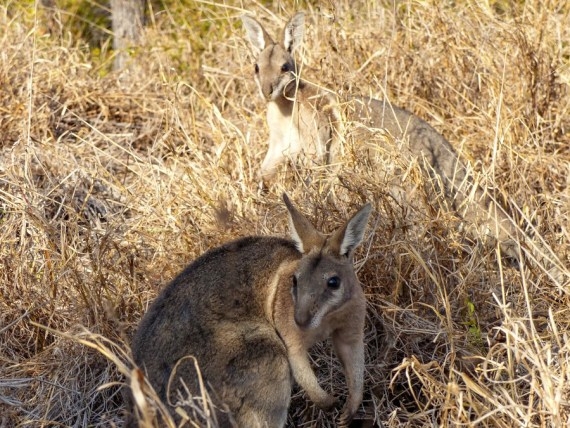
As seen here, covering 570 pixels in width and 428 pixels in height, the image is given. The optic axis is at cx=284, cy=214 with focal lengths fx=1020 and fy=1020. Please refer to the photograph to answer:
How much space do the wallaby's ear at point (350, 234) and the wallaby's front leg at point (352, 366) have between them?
0.38 metres

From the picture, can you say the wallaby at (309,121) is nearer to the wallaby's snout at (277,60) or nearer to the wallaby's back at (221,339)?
the wallaby's snout at (277,60)

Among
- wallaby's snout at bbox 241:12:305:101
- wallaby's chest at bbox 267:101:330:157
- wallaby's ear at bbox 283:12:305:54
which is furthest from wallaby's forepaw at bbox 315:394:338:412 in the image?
wallaby's ear at bbox 283:12:305:54

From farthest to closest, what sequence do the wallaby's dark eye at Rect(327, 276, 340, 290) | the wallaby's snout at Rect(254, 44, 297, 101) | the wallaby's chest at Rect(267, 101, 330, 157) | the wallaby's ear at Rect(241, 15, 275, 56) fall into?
the wallaby's ear at Rect(241, 15, 275, 56) < the wallaby's snout at Rect(254, 44, 297, 101) < the wallaby's chest at Rect(267, 101, 330, 157) < the wallaby's dark eye at Rect(327, 276, 340, 290)

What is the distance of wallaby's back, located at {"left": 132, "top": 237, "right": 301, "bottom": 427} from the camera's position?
4.16 m

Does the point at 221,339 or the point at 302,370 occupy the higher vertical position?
the point at 221,339

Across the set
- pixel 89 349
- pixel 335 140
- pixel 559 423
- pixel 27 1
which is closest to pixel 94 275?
pixel 89 349

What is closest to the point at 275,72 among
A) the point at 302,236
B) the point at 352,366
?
the point at 302,236

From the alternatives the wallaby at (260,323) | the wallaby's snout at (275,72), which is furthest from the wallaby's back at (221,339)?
the wallaby's snout at (275,72)

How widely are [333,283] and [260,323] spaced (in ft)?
1.20

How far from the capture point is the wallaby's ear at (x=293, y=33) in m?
7.09

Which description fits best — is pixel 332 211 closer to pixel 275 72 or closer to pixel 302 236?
pixel 302 236

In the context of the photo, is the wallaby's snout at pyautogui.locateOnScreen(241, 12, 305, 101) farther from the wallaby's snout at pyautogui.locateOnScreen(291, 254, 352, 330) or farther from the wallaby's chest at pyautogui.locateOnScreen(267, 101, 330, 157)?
the wallaby's snout at pyautogui.locateOnScreen(291, 254, 352, 330)

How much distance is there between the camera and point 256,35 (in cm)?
730

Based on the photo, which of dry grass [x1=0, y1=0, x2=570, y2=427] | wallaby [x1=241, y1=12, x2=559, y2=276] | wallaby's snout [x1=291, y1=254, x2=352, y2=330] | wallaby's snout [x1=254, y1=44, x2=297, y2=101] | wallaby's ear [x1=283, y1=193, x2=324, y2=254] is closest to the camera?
wallaby's snout [x1=291, y1=254, x2=352, y2=330]
